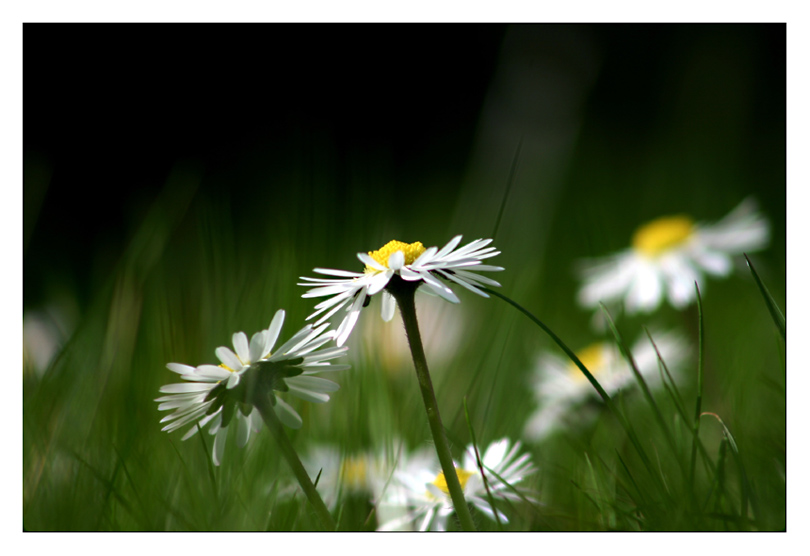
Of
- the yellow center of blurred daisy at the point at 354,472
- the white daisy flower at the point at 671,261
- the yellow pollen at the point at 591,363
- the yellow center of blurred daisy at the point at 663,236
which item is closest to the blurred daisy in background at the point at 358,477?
the yellow center of blurred daisy at the point at 354,472

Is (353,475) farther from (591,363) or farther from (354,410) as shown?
(591,363)

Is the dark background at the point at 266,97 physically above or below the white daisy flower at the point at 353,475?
above

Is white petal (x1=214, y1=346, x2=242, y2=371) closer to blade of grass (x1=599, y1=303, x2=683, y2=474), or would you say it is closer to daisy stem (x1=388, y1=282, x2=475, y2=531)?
daisy stem (x1=388, y1=282, x2=475, y2=531)

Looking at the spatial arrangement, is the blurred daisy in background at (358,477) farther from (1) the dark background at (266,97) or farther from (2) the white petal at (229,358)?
(1) the dark background at (266,97)

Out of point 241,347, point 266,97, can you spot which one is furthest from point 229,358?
point 266,97

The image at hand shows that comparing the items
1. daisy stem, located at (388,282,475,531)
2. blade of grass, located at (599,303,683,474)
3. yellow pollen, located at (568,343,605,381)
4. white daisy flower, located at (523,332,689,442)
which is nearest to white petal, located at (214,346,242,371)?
daisy stem, located at (388,282,475,531)

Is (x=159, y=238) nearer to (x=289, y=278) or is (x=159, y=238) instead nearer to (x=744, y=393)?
(x=289, y=278)
